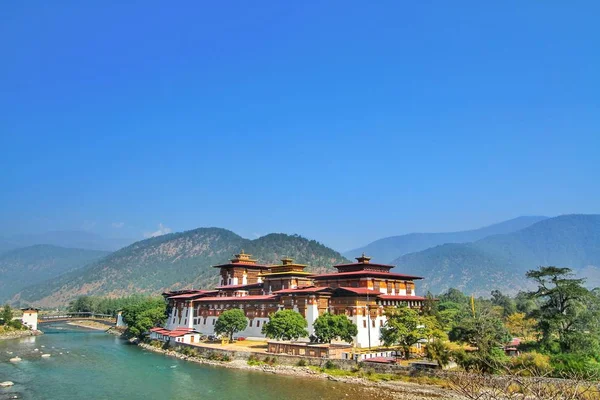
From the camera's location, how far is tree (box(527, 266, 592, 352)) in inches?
1687

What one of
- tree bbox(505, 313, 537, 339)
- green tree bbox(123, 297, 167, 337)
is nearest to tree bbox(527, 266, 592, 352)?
tree bbox(505, 313, 537, 339)

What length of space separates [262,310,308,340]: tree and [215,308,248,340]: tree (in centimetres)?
899

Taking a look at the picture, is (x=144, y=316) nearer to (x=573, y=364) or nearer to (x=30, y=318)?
(x=30, y=318)

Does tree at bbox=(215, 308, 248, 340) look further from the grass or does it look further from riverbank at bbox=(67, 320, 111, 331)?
riverbank at bbox=(67, 320, 111, 331)

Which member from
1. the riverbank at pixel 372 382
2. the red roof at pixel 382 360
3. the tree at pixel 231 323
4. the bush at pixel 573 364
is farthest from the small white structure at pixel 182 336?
the bush at pixel 573 364

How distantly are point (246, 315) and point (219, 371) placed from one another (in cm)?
1956

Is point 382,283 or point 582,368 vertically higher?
point 382,283

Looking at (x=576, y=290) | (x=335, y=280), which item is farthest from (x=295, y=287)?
(x=576, y=290)

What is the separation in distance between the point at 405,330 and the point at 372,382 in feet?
24.9

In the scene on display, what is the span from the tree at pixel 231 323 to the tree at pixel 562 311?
3487 centimetres

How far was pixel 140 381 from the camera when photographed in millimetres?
44375

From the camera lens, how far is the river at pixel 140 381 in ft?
126

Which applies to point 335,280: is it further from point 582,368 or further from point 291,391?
point 582,368

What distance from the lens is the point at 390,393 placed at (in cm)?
3781
